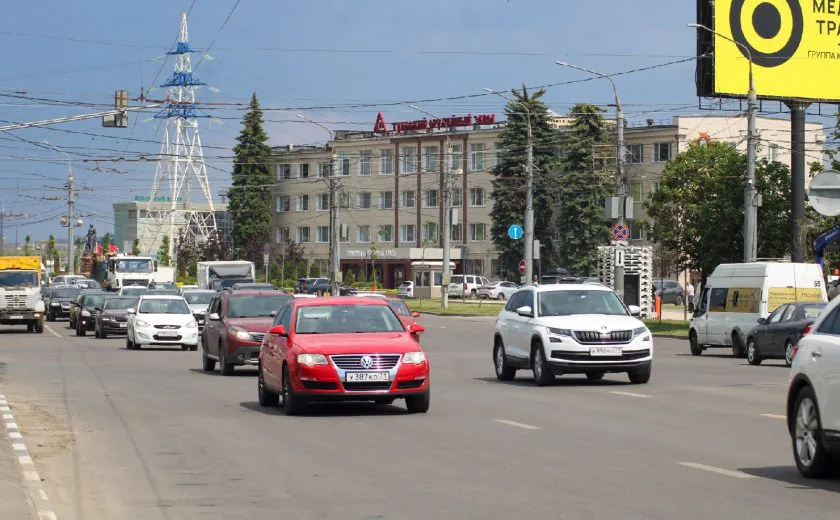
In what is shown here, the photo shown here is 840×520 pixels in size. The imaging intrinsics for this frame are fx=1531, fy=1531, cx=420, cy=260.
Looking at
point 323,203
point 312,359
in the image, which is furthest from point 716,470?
point 323,203

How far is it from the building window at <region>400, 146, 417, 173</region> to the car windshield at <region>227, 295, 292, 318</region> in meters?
93.6

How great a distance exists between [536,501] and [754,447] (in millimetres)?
4670

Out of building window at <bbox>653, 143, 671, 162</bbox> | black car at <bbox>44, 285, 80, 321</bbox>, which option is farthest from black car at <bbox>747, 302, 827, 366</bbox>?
building window at <bbox>653, 143, 671, 162</bbox>

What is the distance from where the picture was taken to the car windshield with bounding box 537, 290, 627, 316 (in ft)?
85.9

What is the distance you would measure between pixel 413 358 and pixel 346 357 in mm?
837

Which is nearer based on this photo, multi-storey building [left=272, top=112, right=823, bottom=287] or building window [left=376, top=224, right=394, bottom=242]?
multi-storey building [left=272, top=112, right=823, bottom=287]

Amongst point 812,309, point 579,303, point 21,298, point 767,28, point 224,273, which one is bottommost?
point 21,298

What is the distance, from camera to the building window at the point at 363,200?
433 feet

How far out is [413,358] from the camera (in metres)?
19.0

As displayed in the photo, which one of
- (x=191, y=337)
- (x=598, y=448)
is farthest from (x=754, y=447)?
(x=191, y=337)

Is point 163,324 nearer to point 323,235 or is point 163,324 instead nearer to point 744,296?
point 744,296

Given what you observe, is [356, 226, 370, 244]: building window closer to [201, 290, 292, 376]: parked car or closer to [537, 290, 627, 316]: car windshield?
[201, 290, 292, 376]: parked car

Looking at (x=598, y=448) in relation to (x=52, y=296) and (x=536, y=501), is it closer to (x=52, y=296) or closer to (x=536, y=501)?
(x=536, y=501)

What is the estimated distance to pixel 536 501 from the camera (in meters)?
11.2
